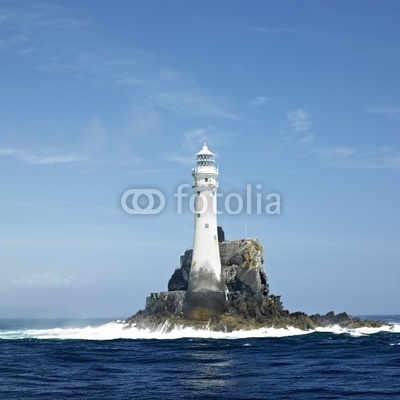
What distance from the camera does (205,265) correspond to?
7125 cm

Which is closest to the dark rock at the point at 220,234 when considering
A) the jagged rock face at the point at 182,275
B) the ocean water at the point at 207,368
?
the jagged rock face at the point at 182,275

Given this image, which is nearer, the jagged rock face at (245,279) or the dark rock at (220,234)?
the jagged rock face at (245,279)

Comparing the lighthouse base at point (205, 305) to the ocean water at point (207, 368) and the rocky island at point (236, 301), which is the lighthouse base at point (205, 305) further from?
the ocean water at point (207, 368)

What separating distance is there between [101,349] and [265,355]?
1509 centimetres

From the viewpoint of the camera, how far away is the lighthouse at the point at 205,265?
71.1 m

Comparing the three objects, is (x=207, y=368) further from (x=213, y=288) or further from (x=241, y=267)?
(x=241, y=267)

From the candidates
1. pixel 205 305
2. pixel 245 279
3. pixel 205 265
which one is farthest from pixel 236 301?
pixel 205 265

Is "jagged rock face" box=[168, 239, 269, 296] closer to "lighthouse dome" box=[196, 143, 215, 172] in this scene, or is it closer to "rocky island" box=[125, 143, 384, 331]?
"rocky island" box=[125, 143, 384, 331]

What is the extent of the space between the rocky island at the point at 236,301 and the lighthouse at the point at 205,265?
1.23 m

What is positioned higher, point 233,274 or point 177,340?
point 233,274

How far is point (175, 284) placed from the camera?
80875 millimetres

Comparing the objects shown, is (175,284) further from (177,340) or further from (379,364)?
(379,364)

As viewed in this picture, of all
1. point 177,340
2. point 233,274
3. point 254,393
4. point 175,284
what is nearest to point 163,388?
point 254,393

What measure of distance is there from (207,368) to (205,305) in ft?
96.1
